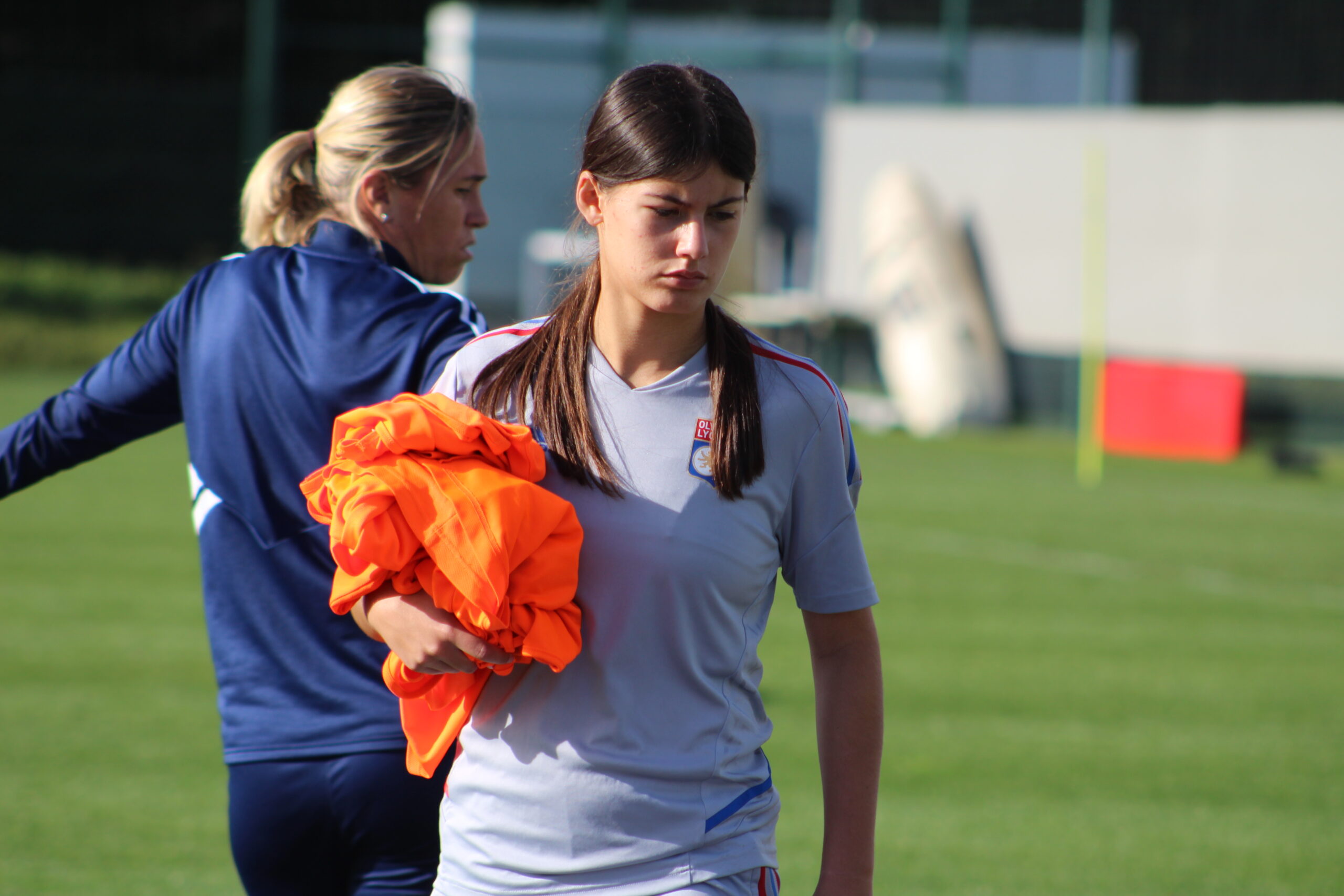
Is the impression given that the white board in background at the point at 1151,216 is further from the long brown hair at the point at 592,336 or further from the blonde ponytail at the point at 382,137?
the long brown hair at the point at 592,336

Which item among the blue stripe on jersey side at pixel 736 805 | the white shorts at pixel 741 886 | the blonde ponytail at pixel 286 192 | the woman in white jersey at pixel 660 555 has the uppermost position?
the blonde ponytail at pixel 286 192

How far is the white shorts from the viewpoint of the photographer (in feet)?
6.48

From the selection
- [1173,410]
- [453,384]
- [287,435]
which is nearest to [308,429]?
[287,435]

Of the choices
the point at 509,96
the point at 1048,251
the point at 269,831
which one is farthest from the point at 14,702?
the point at 509,96

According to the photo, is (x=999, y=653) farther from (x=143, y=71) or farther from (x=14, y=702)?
(x=143, y=71)

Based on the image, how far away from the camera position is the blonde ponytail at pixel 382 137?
266 centimetres

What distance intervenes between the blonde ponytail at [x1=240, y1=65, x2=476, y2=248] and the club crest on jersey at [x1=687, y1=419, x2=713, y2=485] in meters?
0.93

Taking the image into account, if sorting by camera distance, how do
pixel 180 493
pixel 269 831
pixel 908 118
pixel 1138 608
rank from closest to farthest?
pixel 269 831 → pixel 1138 608 → pixel 180 493 → pixel 908 118

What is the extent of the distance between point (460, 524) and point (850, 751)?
2.20 ft

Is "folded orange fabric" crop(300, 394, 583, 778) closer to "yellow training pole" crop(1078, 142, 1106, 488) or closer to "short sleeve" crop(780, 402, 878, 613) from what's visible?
"short sleeve" crop(780, 402, 878, 613)

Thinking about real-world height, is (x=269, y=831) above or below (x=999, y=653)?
above

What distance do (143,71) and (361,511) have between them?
33083 millimetres

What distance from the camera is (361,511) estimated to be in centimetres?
191

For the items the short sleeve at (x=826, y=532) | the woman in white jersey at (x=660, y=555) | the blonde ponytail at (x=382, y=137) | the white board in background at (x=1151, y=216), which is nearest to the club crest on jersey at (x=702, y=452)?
the woman in white jersey at (x=660, y=555)
